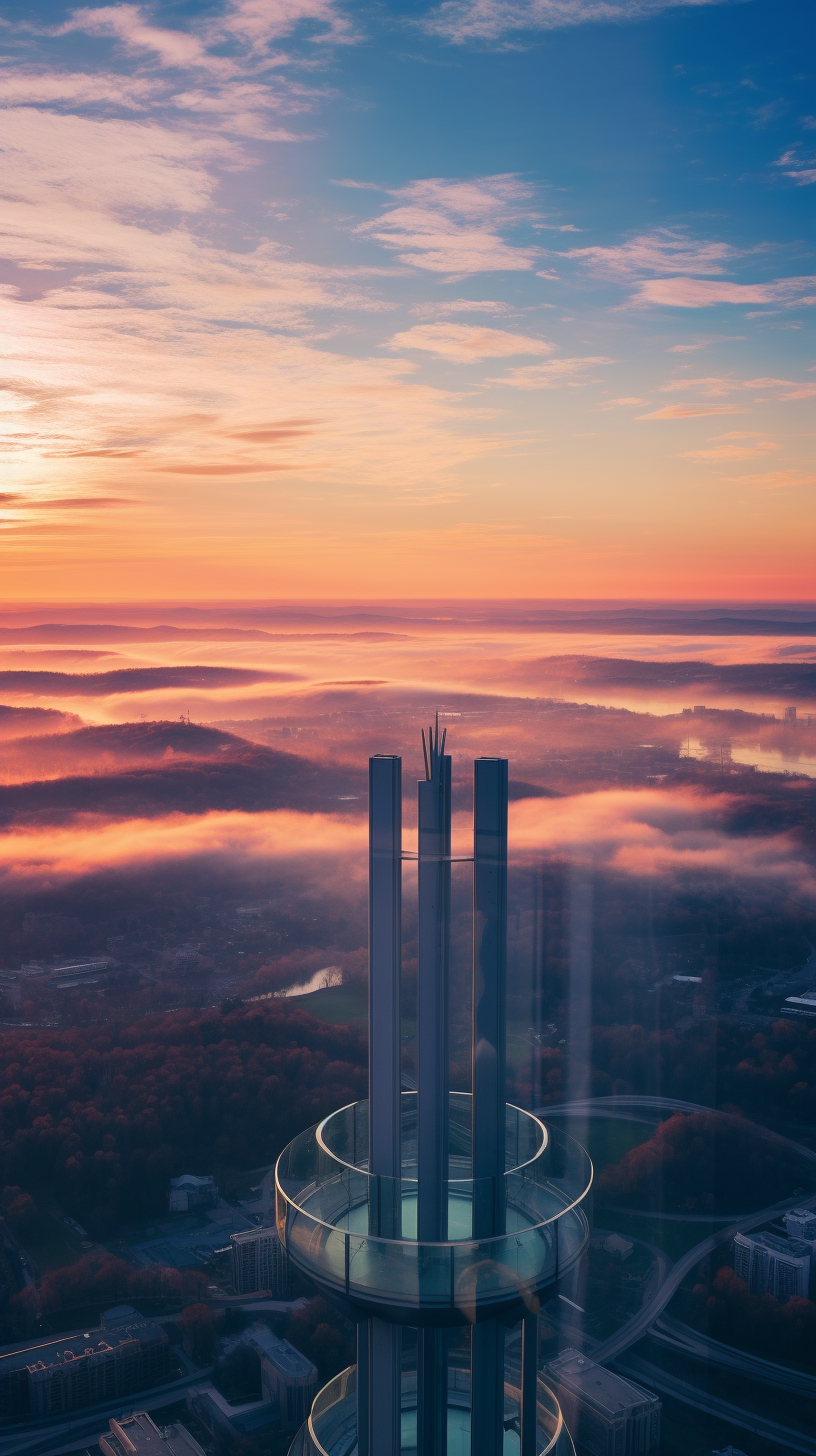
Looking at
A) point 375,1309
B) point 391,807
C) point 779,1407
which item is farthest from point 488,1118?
point 779,1407

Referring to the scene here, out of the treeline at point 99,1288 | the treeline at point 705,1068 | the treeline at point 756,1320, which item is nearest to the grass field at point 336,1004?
the treeline at point 705,1068

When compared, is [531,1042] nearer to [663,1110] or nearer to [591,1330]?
[663,1110]

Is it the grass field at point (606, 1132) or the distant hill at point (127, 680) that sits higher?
the distant hill at point (127, 680)

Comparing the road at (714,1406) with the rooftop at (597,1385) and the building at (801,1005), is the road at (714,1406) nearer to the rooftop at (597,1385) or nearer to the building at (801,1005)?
the rooftop at (597,1385)

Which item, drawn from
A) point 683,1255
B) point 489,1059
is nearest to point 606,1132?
point 683,1255

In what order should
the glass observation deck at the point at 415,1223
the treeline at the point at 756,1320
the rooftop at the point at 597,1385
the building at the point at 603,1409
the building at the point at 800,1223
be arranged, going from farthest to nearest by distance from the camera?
the building at the point at 800,1223 → the treeline at the point at 756,1320 → the rooftop at the point at 597,1385 → the building at the point at 603,1409 → the glass observation deck at the point at 415,1223

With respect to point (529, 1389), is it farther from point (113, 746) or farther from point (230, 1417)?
point (113, 746)

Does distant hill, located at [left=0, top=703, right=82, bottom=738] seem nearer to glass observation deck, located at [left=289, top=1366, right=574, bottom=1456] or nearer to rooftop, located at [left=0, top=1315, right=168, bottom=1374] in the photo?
rooftop, located at [left=0, top=1315, right=168, bottom=1374]

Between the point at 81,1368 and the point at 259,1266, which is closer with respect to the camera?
A: the point at 81,1368
